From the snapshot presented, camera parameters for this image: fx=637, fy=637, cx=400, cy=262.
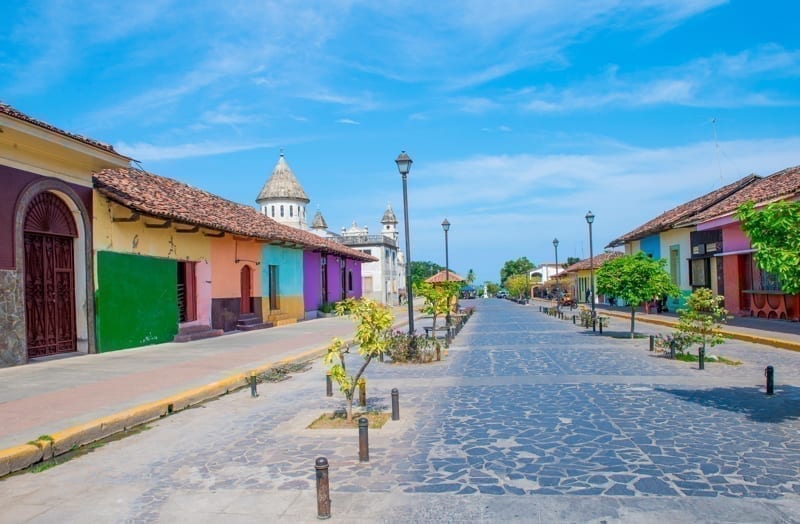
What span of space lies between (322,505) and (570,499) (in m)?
1.89

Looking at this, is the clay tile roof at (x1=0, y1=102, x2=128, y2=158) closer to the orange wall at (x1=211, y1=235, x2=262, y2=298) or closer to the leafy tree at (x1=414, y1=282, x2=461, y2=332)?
the orange wall at (x1=211, y1=235, x2=262, y2=298)

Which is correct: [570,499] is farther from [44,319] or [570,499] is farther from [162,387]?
[44,319]

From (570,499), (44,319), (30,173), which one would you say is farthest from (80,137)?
(570,499)

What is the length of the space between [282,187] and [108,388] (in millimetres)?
48798

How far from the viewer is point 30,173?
12602mm

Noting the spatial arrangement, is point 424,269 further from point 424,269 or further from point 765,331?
point 765,331

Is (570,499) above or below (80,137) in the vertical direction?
below

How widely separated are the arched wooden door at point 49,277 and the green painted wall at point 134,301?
28.0 inches

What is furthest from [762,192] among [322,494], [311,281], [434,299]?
[322,494]

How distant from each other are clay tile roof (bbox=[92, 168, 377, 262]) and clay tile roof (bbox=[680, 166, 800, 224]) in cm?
1657

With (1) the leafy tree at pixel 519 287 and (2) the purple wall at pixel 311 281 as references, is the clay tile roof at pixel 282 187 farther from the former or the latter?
(1) the leafy tree at pixel 519 287

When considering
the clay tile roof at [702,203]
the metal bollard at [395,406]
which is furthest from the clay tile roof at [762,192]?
the metal bollard at [395,406]

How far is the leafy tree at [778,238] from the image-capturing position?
22.0 feet

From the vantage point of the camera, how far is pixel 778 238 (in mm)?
6934
